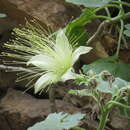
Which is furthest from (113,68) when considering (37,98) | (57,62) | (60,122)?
(37,98)

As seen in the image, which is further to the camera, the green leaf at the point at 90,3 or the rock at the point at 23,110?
the rock at the point at 23,110

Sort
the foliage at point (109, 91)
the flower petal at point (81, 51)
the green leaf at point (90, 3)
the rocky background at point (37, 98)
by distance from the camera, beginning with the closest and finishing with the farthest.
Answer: the foliage at point (109, 91) → the flower petal at point (81, 51) → the green leaf at point (90, 3) → the rocky background at point (37, 98)

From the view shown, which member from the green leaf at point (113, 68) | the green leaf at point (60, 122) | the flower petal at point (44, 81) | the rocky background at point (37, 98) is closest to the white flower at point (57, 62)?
the flower petal at point (44, 81)

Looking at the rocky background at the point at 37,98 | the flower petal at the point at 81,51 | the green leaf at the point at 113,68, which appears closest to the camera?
the flower petal at the point at 81,51

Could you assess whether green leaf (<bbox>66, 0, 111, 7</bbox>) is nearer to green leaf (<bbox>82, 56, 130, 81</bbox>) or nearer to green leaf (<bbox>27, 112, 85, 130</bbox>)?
green leaf (<bbox>82, 56, 130, 81</bbox>)

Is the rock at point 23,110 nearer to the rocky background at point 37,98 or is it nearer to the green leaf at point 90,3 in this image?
the rocky background at point 37,98

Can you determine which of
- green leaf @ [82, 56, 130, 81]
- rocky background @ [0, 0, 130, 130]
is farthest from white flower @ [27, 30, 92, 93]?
rocky background @ [0, 0, 130, 130]

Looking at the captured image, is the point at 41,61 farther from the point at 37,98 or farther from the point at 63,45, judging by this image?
the point at 37,98
